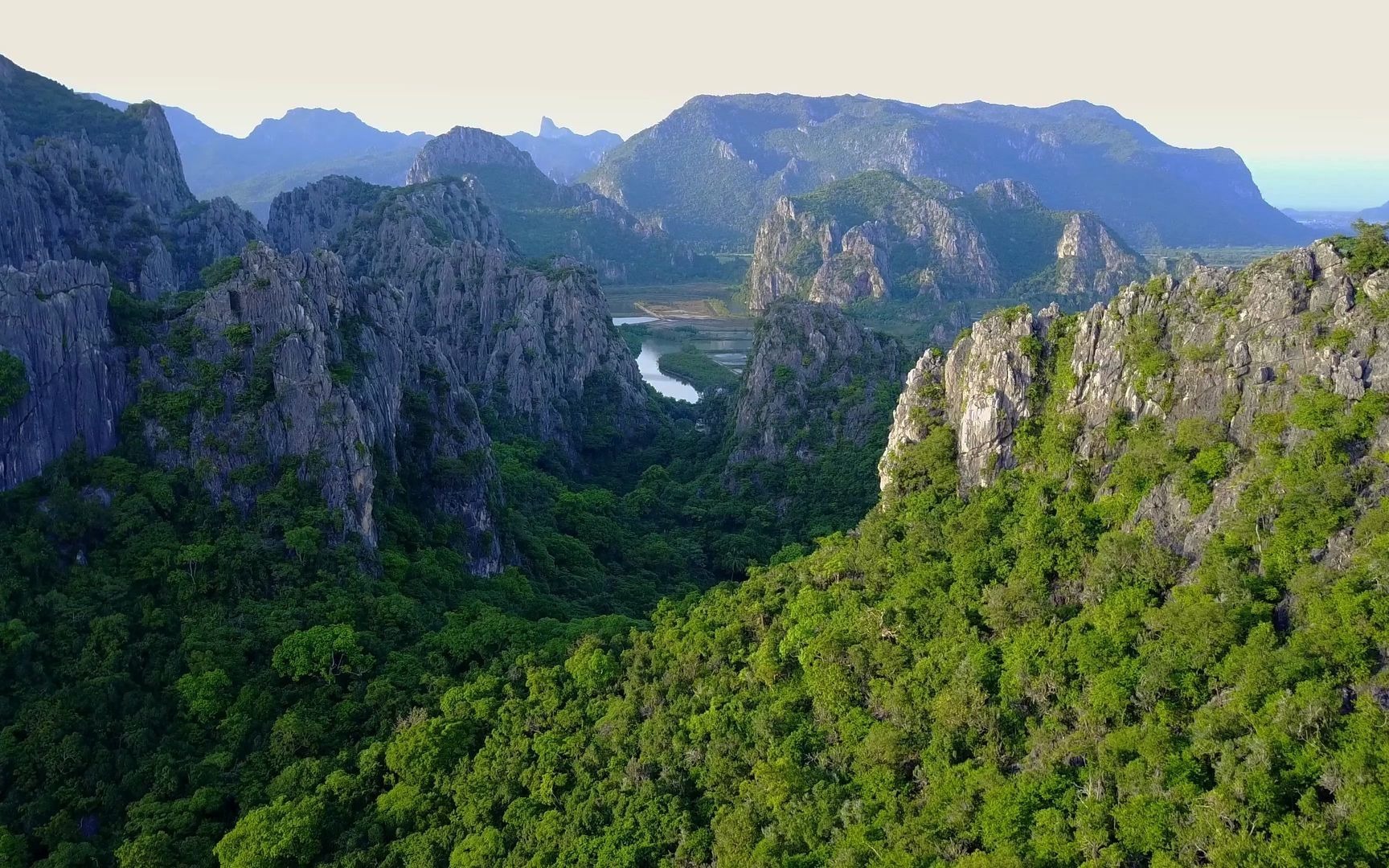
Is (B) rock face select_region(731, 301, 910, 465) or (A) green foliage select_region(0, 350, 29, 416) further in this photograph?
(B) rock face select_region(731, 301, 910, 465)

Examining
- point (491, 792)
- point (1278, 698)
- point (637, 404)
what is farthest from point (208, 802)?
point (637, 404)

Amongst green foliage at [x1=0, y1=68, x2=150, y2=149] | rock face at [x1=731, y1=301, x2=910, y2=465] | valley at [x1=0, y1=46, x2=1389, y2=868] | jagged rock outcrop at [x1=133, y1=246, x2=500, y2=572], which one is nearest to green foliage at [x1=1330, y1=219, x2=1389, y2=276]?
valley at [x1=0, y1=46, x2=1389, y2=868]

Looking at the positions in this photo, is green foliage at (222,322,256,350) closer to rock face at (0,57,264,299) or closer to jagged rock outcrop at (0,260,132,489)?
jagged rock outcrop at (0,260,132,489)

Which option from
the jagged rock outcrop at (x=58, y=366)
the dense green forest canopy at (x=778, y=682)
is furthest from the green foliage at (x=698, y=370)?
the dense green forest canopy at (x=778, y=682)

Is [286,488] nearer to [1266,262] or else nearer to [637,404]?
[1266,262]

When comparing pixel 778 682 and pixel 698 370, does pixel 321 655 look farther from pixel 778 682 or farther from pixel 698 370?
pixel 698 370

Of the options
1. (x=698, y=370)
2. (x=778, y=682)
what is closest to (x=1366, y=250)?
(x=778, y=682)

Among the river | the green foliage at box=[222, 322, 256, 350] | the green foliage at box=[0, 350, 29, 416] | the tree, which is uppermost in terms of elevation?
the green foliage at box=[222, 322, 256, 350]
